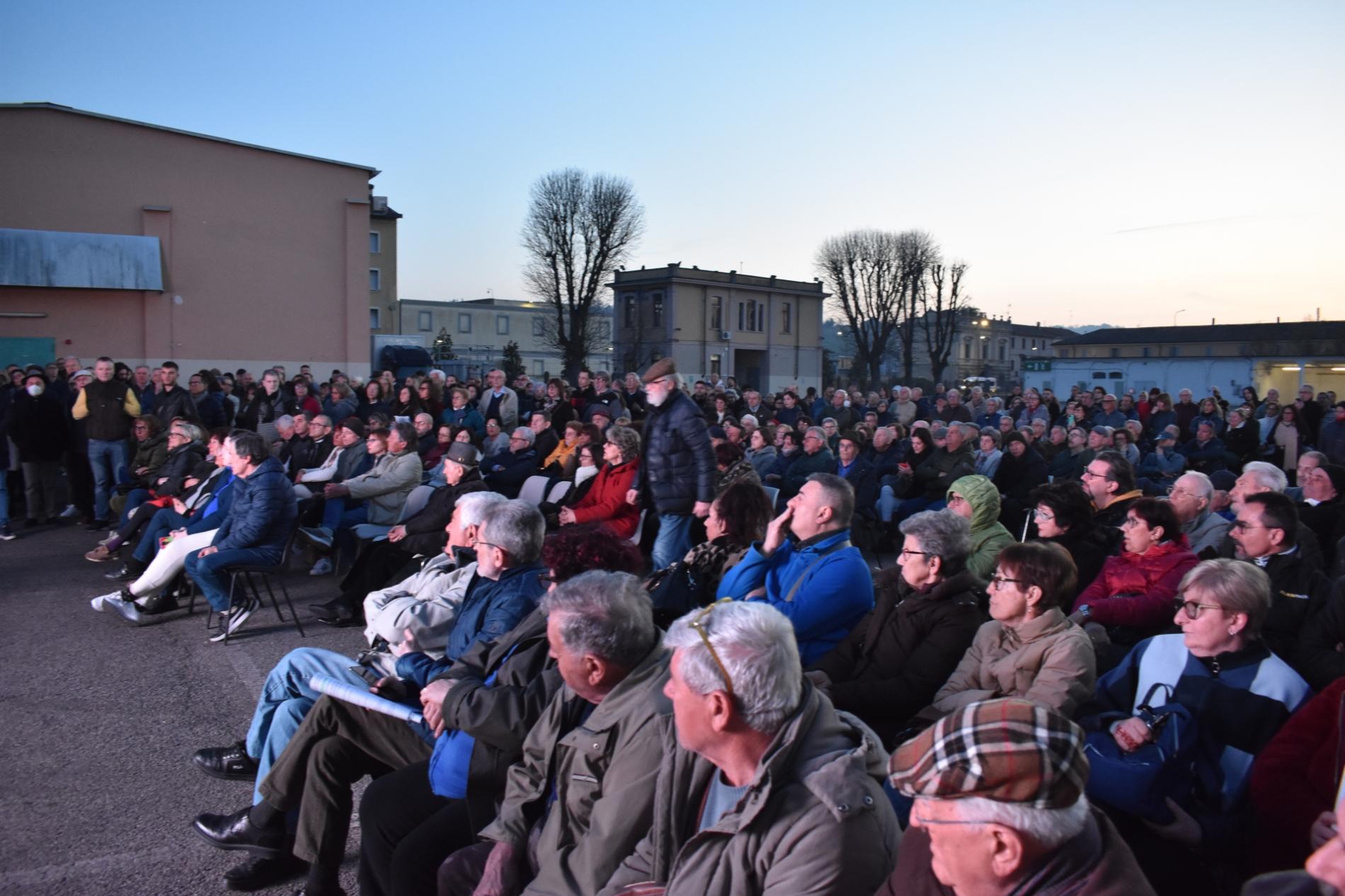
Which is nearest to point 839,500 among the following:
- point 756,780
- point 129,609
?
→ point 756,780

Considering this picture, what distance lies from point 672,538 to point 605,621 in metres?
4.20

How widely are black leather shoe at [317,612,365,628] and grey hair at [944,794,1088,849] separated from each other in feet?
19.2

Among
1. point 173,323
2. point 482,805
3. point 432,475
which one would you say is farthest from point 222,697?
point 173,323

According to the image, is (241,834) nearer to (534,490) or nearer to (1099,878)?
(1099,878)

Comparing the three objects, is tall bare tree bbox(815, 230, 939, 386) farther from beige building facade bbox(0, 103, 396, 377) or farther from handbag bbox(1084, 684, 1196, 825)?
handbag bbox(1084, 684, 1196, 825)

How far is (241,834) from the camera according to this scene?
3.39 metres

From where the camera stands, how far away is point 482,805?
2.88m

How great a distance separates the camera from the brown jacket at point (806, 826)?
1887 millimetres

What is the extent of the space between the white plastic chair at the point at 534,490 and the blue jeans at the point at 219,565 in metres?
2.53

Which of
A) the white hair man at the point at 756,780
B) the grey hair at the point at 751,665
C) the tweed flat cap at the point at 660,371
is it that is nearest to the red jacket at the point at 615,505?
the tweed flat cap at the point at 660,371

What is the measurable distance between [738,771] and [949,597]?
5.79 feet

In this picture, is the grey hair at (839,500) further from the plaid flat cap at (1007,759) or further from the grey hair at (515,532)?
the plaid flat cap at (1007,759)

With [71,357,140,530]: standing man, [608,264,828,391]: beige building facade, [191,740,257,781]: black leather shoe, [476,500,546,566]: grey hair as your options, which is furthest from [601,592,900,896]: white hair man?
[608,264,828,391]: beige building facade

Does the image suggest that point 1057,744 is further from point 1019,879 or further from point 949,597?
point 949,597
